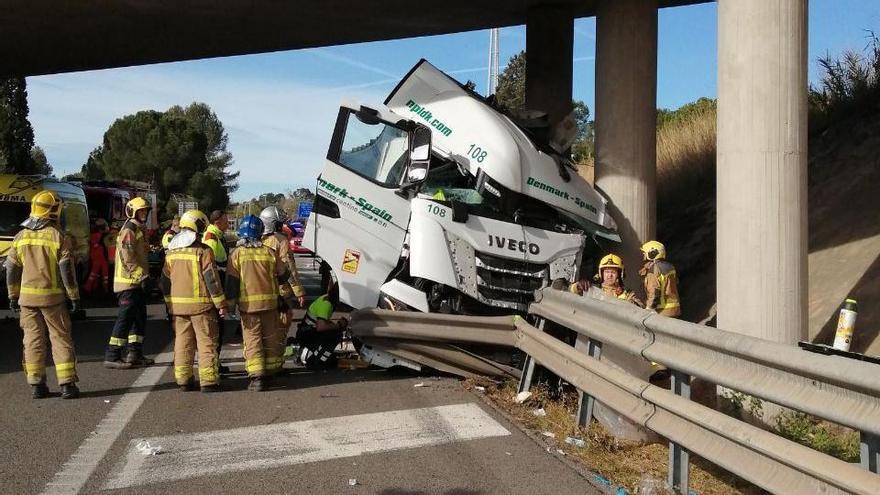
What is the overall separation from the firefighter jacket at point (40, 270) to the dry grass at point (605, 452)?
3.85 m

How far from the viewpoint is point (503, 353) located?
7324 millimetres

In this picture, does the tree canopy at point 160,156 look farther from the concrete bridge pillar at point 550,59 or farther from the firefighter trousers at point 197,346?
the firefighter trousers at point 197,346

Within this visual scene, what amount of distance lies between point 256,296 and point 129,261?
2132mm

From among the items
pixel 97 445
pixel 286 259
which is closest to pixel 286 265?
pixel 286 259

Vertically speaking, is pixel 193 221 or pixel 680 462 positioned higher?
pixel 193 221

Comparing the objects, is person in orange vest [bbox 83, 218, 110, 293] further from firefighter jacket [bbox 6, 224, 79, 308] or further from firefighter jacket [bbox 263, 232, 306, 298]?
firefighter jacket [bbox 6, 224, 79, 308]

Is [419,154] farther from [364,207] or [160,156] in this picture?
[160,156]

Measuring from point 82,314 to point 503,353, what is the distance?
7.92 m

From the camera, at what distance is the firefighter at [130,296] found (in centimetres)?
836

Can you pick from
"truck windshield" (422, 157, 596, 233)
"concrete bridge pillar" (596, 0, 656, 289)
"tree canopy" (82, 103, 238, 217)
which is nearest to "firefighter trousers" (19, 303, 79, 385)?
"truck windshield" (422, 157, 596, 233)

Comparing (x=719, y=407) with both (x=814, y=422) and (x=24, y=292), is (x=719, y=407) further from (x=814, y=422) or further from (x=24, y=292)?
(x=24, y=292)

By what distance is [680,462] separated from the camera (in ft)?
14.1

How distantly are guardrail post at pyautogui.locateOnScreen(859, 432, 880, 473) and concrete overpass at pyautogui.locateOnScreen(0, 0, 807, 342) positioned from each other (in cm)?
344

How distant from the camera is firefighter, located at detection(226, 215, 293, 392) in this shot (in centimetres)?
718
